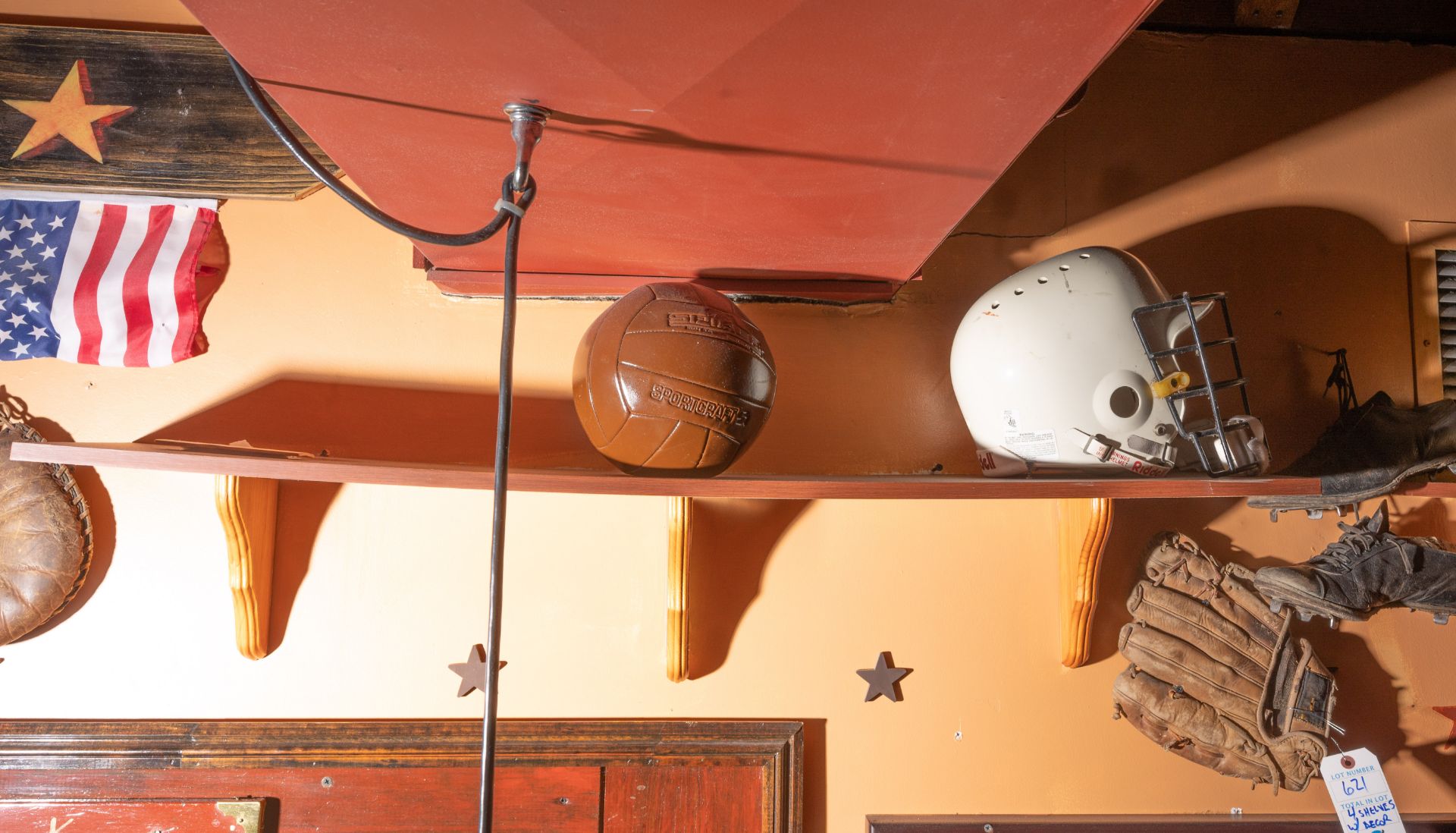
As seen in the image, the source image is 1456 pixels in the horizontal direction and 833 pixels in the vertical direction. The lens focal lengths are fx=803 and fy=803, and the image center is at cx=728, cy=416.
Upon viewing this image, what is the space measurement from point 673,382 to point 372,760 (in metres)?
1.12

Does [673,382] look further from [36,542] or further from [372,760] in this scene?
[36,542]

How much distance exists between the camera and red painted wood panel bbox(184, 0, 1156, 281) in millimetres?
904

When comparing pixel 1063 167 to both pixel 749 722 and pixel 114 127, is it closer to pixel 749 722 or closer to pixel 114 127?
pixel 749 722

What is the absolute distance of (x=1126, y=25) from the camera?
3.00 ft

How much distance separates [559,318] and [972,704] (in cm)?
129

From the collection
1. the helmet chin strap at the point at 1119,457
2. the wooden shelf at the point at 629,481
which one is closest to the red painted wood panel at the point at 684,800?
the wooden shelf at the point at 629,481

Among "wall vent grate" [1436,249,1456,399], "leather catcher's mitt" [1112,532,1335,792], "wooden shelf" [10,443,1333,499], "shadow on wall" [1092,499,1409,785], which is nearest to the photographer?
"wooden shelf" [10,443,1333,499]

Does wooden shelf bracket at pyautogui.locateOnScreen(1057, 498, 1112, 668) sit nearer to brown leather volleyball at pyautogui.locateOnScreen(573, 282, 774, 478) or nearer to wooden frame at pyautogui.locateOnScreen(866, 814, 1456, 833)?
Result: wooden frame at pyautogui.locateOnScreen(866, 814, 1456, 833)

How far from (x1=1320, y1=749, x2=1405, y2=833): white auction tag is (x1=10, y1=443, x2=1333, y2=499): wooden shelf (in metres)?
0.72

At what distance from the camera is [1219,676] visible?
1762 millimetres

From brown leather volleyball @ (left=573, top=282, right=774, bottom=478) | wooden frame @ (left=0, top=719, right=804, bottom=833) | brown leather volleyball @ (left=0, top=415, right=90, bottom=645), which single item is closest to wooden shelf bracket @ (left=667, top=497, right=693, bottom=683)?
wooden frame @ (left=0, top=719, right=804, bottom=833)

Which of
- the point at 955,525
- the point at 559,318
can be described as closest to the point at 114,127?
the point at 559,318

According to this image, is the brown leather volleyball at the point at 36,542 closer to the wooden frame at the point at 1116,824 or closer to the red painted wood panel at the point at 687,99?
the red painted wood panel at the point at 687,99

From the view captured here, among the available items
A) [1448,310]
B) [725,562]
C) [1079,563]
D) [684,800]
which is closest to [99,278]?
[725,562]
